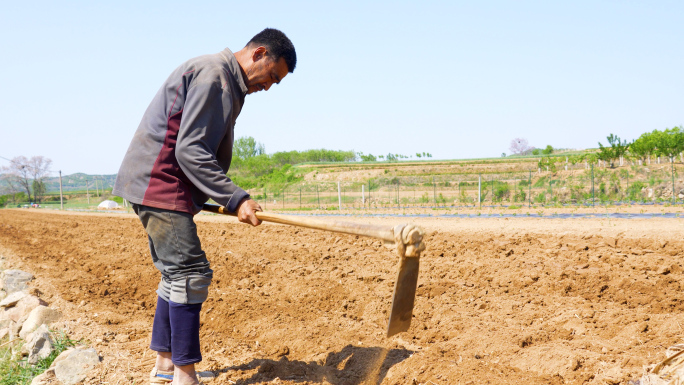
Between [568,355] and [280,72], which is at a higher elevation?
[280,72]

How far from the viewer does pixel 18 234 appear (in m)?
14.0

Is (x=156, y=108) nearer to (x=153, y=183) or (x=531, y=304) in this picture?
(x=153, y=183)

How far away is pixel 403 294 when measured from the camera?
2.48 m

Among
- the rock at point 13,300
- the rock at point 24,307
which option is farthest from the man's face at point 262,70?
the rock at point 13,300

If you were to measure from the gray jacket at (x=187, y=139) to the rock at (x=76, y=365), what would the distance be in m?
1.39

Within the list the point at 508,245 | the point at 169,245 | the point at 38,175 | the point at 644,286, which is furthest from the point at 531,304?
the point at 38,175

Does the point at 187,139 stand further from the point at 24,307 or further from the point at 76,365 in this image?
the point at 24,307

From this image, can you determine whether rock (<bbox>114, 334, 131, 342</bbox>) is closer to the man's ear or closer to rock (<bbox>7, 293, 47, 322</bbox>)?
rock (<bbox>7, 293, 47, 322</bbox>)

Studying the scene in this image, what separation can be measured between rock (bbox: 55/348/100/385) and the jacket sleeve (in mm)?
1730

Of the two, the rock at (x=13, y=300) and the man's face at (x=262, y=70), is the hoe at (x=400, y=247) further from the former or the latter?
the rock at (x=13, y=300)

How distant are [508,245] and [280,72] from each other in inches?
194

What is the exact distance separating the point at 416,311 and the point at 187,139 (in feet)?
8.37

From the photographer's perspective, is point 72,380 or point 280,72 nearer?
point 280,72

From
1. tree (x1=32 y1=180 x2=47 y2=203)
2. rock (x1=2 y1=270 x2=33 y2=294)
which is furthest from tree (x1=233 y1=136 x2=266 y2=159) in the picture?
rock (x1=2 y1=270 x2=33 y2=294)
